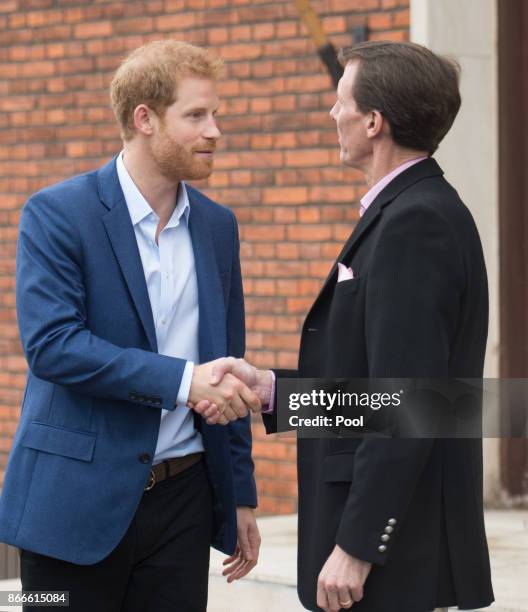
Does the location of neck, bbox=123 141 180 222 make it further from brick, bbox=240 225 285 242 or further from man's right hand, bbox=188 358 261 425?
brick, bbox=240 225 285 242

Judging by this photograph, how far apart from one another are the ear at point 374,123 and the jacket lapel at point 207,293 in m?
0.66

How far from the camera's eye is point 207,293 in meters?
3.65

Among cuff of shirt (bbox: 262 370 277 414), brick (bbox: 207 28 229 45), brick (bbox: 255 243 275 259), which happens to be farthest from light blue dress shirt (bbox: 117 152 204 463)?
brick (bbox: 207 28 229 45)

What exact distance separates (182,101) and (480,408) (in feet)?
3.58

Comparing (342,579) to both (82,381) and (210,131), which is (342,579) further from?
(210,131)

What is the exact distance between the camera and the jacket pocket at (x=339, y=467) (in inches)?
124

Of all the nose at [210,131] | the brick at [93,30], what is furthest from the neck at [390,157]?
the brick at [93,30]

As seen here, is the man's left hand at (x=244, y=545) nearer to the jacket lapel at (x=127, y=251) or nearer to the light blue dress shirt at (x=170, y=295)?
the light blue dress shirt at (x=170, y=295)

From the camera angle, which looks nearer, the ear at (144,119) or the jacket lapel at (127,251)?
the jacket lapel at (127,251)

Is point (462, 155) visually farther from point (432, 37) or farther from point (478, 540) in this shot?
point (478, 540)

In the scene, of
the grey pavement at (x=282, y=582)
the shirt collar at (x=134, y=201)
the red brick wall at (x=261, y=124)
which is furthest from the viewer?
the red brick wall at (x=261, y=124)

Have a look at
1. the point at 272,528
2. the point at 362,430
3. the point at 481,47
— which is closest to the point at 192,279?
the point at 362,430

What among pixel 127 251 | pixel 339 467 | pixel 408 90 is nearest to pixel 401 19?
pixel 127 251

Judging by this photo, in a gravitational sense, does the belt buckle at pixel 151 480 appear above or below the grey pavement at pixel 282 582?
above
